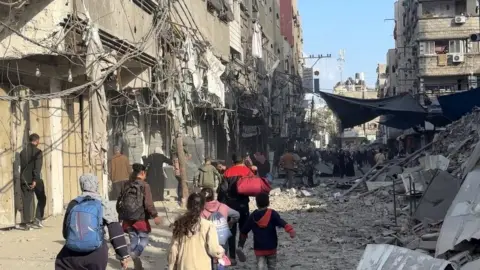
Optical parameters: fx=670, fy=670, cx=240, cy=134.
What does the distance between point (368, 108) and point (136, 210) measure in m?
15.3

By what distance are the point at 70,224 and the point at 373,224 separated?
9059mm

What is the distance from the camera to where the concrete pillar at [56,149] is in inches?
520

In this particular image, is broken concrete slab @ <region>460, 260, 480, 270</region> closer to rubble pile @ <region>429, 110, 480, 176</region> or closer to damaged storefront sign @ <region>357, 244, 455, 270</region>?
damaged storefront sign @ <region>357, 244, 455, 270</region>

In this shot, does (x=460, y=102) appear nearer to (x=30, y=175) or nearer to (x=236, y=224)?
(x=236, y=224)

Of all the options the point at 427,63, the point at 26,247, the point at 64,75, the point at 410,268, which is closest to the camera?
the point at 410,268

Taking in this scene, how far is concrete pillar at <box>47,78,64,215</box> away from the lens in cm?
1321

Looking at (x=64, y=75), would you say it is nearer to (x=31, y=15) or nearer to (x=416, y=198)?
(x=31, y=15)

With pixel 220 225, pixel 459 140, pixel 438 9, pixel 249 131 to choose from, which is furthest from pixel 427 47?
pixel 220 225

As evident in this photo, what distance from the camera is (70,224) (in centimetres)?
527

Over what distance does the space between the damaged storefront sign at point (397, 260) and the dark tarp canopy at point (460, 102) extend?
605 inches

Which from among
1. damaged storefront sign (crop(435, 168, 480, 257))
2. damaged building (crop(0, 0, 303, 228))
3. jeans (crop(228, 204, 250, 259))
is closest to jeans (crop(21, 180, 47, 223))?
damaged building (crop(0, 0, 303, 228))

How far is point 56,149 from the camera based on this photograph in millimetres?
13578

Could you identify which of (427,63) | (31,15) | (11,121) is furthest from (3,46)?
(427,63)

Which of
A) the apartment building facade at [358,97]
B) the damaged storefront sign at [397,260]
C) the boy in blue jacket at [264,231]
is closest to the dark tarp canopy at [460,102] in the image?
the boy in blue jacket at [264,231]
